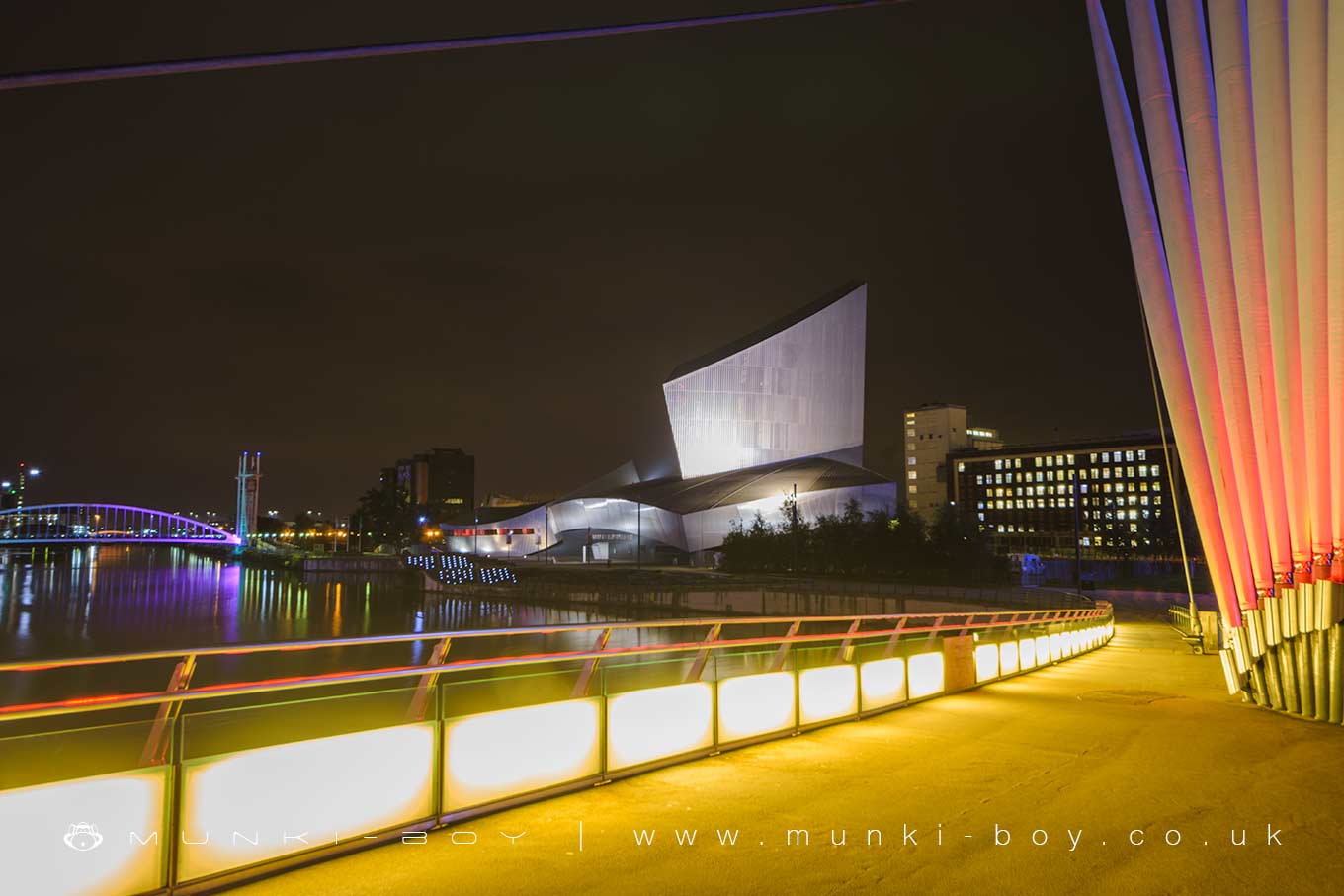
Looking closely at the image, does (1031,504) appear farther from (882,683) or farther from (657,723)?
(657,723)

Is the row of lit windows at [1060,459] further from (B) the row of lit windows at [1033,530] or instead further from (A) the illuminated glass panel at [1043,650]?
(A) the illuminated glass panel at [1043,650]

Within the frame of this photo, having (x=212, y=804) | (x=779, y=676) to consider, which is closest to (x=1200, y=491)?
(x=779, y=676)

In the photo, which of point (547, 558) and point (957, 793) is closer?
point (957, 793)

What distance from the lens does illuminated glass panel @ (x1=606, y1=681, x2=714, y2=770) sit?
7203 millimetres

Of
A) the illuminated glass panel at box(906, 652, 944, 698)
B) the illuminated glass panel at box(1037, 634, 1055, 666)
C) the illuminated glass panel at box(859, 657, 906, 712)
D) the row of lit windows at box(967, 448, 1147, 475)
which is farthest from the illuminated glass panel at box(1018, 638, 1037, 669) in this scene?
the row of lit windows at box(967, 448, 1147, 475)

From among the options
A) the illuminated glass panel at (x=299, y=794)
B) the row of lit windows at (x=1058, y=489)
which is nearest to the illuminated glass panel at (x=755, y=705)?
the illuminated glass panel at (x=299, y=794)

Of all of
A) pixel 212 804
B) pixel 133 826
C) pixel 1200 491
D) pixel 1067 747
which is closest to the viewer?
pixel 133 826

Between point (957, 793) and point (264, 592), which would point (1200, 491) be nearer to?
point (957, 793)

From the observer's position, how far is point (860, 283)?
311ft

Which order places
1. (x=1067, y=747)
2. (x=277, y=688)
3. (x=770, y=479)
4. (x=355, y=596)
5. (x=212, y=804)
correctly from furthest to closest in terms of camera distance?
1. (x=770, y=479)
2. (x=355, y=596)
3. (x=1067, y=747)
4. (x=277, y=688)
5. (x=212, y=804)

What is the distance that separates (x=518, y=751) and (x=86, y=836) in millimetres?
2611

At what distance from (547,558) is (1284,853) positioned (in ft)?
325

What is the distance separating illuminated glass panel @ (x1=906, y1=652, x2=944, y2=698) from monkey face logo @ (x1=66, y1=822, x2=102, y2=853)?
9036 millimetres

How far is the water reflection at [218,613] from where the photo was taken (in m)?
50.1
